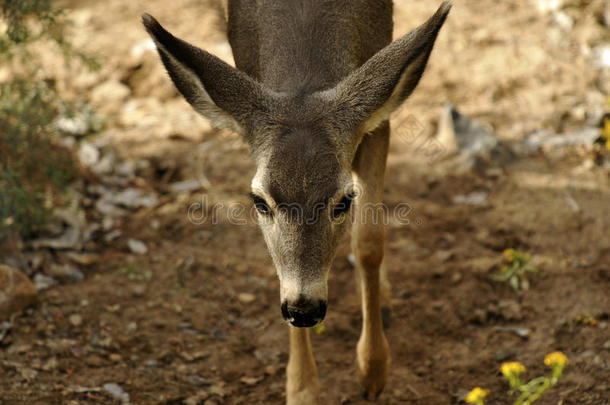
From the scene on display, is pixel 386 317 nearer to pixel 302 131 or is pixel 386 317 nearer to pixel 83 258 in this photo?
pixel 302 131

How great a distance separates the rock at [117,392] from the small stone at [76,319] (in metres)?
0.69

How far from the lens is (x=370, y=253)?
485 centimetres

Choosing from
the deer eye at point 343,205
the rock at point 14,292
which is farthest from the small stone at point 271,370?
the rock at point 14,292

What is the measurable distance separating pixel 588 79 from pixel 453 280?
351 cm

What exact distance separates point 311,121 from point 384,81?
1.57 feet

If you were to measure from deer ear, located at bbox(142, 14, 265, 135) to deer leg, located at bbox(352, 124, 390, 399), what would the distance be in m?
0.93

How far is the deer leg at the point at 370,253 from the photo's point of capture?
473cm

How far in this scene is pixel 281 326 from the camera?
546 centimetres

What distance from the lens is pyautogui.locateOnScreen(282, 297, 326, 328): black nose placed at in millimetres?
3715

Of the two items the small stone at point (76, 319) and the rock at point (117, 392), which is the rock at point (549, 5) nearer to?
the small stone at point (76, 319)

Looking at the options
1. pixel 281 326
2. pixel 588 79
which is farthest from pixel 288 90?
pixel 588 79

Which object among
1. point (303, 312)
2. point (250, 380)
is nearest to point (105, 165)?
point (250, 380)

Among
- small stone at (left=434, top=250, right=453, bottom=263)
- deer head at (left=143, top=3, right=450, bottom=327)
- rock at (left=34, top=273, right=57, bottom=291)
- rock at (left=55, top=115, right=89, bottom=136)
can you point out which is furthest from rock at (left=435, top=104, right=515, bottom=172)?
rock at (left=34, top=273, right=57, bottom=291)

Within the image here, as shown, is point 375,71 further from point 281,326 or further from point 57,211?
point 57,211
